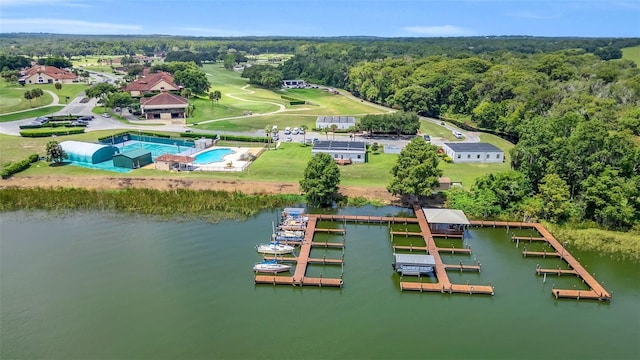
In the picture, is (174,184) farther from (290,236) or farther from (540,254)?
(540,254)

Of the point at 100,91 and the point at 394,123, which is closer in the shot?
the point at 394,123

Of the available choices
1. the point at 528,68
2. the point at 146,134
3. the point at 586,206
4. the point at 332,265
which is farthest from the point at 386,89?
the point at 332,265

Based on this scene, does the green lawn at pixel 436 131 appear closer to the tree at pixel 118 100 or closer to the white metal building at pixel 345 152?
the white metal building at pixel 345 152

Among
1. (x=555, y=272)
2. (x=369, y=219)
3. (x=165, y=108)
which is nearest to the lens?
(x=555, y=272)

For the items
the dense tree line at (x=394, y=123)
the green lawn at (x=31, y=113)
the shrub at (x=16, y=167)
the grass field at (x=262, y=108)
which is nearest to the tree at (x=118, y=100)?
the green lawn at (x=31, y=113)

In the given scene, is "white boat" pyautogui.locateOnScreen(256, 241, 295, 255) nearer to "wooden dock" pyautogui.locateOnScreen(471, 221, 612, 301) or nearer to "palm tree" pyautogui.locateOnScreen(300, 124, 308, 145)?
"wooden dock" pyautogui.locateOnScreen(471, 221, 612, 301)

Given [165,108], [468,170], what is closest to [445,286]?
[468,170]

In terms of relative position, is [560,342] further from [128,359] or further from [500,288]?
[128,359]
